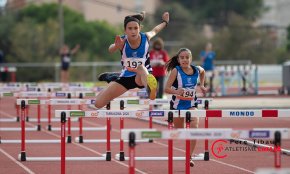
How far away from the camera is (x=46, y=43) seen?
52.8 metres

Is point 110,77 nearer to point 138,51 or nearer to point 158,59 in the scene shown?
point 138,51

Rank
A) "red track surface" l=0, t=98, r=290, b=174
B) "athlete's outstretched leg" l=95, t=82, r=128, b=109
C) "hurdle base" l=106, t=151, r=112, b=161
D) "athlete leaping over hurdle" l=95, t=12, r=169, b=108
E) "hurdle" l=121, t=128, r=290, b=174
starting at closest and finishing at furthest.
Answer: "hurdle" l=121, t=128, r=290, b=174 < "athlete leaping over hurdle" l=95, t=12, r=169, b=108 < "athlete's outstretched leg" l=95, t=82, r=128, b=109 < "red track surface" l=0, t=98, r=290, b=174 < "hurdle base" l=106, t=151, r=112, b=161

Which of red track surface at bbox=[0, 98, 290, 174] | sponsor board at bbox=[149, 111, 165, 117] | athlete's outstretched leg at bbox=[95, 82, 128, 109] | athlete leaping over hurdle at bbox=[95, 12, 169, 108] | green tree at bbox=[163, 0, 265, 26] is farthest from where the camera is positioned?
green tree at bbox=[163, 0, 265, 26]

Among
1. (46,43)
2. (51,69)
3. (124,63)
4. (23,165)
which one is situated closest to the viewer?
(124,63)

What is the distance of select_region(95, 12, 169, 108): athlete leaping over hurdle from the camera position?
12.9m

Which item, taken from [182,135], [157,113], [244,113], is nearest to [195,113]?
[157,113]

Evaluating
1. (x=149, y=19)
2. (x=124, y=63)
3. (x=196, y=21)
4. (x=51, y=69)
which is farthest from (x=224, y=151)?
(x=196, y=21)

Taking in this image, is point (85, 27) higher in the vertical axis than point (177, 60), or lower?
higher

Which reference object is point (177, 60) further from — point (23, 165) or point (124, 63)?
point (23, 165)

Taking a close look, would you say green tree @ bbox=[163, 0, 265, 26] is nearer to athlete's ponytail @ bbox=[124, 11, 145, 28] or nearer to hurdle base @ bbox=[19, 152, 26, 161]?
hurdle base @ bbox=[19, 152, 26, 161]

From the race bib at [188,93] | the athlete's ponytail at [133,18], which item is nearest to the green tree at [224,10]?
the race bib at [188,93]

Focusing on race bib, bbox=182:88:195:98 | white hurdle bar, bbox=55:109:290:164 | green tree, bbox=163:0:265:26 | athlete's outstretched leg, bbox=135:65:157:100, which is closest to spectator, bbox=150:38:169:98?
race bib, bbox=182:88:195:98

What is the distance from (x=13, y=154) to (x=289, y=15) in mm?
86267

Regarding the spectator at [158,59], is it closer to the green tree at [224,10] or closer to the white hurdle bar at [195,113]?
the white hurdle bar at [195,113]
